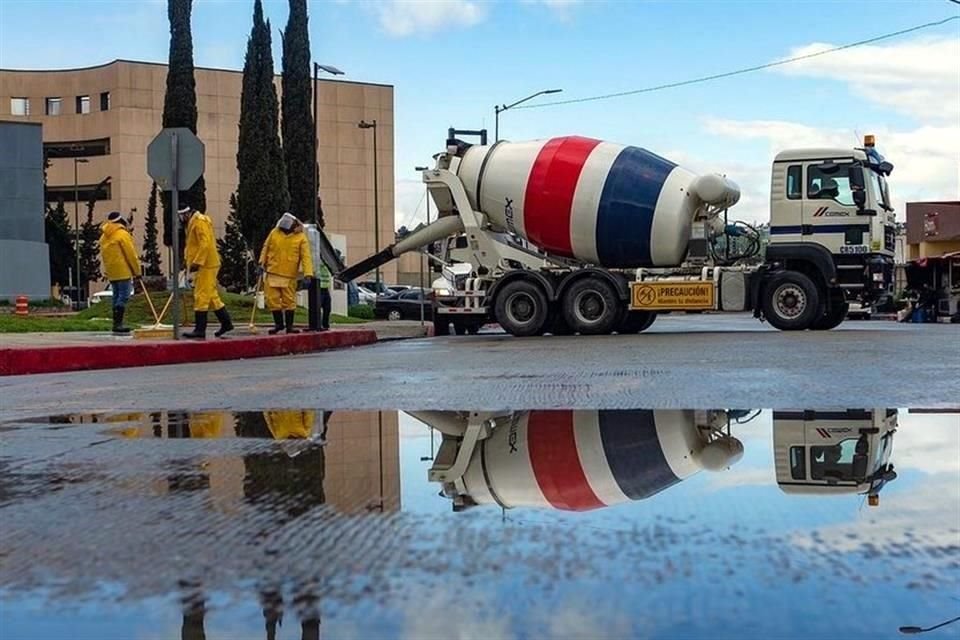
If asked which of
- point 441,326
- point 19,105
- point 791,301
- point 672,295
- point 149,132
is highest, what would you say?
point 19,105

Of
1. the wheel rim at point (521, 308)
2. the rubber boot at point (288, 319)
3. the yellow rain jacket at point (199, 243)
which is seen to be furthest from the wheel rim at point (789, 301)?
the yellow rain jacket at point (199, 243)

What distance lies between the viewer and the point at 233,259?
6309 centimetres

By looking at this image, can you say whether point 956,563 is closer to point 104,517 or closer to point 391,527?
point 391,527

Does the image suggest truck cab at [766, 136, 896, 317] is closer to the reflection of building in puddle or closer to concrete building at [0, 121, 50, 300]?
the reflection of building in puddle

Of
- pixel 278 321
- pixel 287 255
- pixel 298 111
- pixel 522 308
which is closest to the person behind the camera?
pixel 287 255

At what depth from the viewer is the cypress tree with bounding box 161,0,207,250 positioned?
43.0 meters

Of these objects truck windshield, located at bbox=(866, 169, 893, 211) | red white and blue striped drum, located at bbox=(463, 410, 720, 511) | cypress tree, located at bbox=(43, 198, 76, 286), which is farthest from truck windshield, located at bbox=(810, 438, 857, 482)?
cypress tree, located at bbox=(43, 198, 76, 286)

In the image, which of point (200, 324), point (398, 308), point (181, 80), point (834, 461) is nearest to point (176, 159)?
point (200, 324)

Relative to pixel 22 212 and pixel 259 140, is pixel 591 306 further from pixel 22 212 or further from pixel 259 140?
pixel 259 140

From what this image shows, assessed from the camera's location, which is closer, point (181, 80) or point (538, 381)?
point (538, 381)

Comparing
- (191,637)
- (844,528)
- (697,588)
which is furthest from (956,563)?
(191,637)

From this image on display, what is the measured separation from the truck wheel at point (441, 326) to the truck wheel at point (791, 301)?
644 centimetres

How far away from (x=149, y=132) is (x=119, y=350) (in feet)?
202

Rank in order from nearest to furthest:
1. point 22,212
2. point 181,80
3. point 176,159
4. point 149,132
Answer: point 176,159
point 22,212
point 181,80
point 149,132
